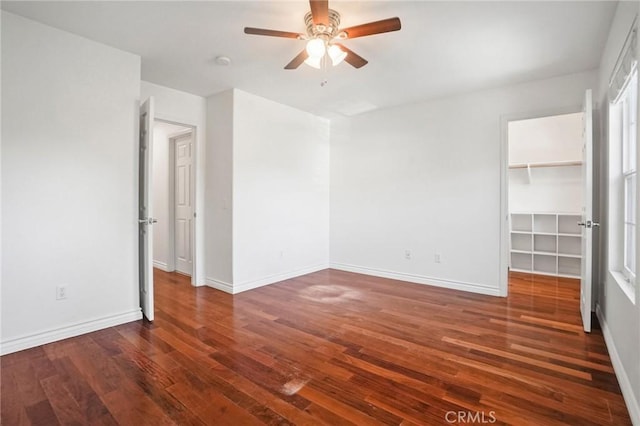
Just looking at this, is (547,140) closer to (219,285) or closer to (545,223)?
(545,223)

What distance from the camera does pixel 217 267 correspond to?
4.17 meters

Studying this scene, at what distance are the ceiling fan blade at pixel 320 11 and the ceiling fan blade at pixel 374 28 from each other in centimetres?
19

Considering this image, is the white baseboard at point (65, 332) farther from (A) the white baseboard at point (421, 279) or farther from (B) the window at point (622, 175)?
(B) the window at point (622, 175)

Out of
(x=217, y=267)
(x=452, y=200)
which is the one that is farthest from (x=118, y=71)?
(x=452, y=200)

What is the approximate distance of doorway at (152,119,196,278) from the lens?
4.87 m

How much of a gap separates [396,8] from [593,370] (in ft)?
9.24

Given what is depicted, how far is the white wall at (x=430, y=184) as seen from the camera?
151 inches

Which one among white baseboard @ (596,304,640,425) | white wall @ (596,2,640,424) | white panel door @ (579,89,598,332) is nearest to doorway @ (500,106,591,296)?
white wall @ (596,2,640,424)

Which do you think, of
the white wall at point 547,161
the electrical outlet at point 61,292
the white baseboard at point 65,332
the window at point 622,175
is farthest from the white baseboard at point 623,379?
the electrical outlet at point 61,292

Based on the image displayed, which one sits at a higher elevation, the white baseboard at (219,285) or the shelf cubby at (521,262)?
the shelf cubby at (521,262)

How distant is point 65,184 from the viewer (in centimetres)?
262

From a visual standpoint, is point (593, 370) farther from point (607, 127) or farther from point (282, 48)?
point (282, 48)

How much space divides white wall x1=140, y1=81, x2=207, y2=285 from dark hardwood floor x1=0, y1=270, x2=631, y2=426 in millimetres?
891

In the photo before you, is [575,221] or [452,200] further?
[575,221]
